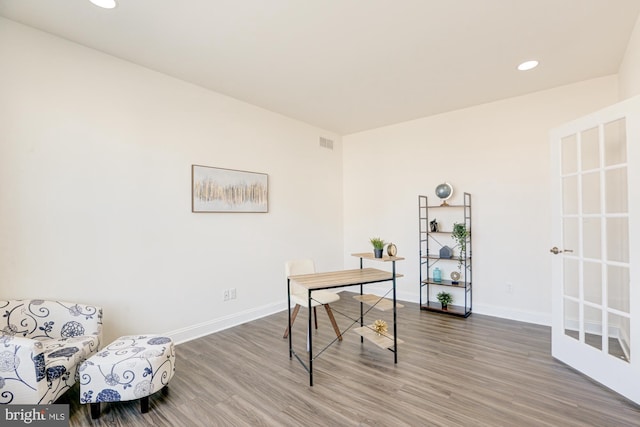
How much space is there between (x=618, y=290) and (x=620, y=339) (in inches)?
16.0

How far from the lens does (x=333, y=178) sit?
5.18 meters

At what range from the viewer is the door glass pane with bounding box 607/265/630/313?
7.81 ft

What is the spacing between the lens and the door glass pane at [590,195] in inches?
107

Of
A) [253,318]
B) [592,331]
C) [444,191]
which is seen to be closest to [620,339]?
[592,331]

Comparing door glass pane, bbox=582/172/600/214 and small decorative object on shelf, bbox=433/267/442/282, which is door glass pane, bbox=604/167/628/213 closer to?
door glass pane, bbox=582/172/600/214

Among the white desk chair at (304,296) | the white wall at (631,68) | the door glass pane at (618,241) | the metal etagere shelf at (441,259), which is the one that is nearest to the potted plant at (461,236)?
the metal etagere shelf at (441,259)

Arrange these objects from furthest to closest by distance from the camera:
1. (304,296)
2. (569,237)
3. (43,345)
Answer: (304,296) < (569,237) < (43,345)

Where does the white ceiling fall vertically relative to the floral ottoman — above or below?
above

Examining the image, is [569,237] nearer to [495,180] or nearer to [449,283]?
[495,180]

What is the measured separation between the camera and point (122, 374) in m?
1.91

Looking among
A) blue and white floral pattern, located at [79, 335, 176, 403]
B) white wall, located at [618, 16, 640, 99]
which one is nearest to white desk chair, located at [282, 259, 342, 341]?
blue and white floral pattern, located at [79, 335, 176, 403]

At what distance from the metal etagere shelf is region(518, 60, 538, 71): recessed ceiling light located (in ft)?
5.13

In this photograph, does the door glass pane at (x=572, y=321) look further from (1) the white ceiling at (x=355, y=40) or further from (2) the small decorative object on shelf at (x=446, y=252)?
(1) the white ceiling at (x=355, y=40)

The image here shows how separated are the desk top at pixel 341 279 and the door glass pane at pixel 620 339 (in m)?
1.70
